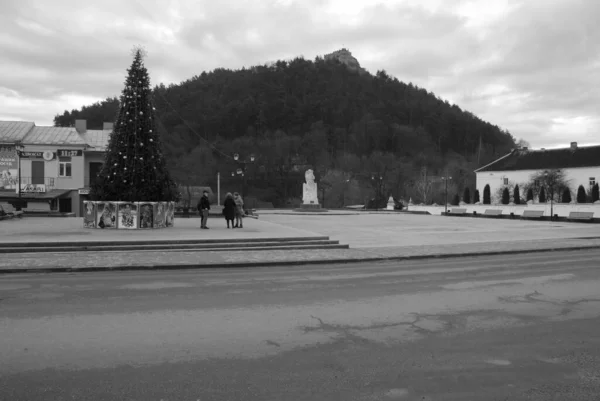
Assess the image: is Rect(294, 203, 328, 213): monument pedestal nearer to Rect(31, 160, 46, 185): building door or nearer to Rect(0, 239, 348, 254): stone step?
Rect(31, 160, 46, 185): building door

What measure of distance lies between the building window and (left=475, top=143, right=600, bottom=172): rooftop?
62592 millimetres

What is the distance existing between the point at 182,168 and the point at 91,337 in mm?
69041

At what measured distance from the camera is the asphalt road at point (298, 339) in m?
4.27

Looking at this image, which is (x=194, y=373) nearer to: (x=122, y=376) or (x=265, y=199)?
(x=122, y=376)

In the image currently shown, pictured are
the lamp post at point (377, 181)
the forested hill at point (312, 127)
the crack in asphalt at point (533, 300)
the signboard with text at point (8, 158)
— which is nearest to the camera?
the crack in asphalt at point (533, 300)

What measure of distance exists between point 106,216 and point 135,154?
3040 mm

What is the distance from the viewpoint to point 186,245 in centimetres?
1587

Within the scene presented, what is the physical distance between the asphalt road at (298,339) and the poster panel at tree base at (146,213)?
1132 cm

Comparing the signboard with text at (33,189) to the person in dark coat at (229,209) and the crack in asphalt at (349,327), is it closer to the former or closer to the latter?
the person in dark coat at (229,209)

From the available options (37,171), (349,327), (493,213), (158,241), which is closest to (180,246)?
(158,241)

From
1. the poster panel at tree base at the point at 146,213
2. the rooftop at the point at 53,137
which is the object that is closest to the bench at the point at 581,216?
the poster panel at tree base at the point at 146,213

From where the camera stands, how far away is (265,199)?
84938 mm

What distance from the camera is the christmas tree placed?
21625mm

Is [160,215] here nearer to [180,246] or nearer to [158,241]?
[158,241]
